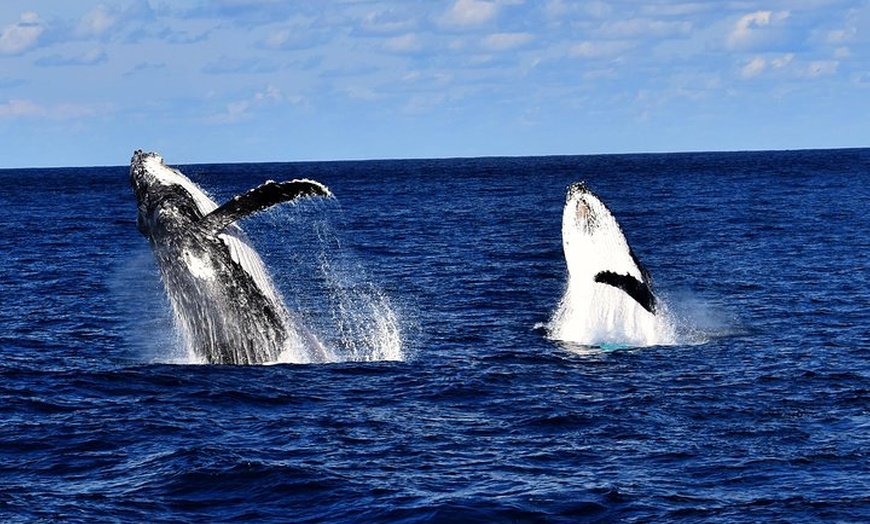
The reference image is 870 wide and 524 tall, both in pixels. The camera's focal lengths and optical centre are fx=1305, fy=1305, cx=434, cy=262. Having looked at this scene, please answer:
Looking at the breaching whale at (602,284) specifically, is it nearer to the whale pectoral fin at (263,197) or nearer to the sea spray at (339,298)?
the sea spray at (339,298)

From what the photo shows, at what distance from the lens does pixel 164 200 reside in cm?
1923

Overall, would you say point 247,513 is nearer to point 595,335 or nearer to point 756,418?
point 756,418

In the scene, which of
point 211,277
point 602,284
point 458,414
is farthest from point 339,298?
point 458,414

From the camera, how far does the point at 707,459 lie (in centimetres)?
1437

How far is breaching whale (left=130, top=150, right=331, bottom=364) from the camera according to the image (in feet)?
61.4

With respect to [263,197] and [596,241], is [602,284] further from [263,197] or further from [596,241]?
[263,197]

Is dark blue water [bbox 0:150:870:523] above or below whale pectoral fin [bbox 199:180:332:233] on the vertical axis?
below

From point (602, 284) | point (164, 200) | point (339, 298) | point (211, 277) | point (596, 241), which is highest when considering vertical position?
point (164, 200)

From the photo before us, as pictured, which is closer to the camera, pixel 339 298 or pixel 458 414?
pixel 458 414

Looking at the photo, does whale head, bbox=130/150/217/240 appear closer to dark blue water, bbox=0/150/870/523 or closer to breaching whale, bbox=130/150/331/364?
breaching whale, bbox=130/150/331/364

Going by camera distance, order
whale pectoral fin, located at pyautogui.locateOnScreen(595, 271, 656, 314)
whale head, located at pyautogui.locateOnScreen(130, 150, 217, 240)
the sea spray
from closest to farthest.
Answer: whale head, located at pyautogui.locateOnScreen(130, 150, 217, 240), whale pectoral fin, located at pyautogui.locateOnScreen(595, 271, 656, 314), the sea spray

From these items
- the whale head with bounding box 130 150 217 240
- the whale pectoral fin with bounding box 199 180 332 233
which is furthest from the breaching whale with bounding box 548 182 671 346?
the whale head with bounding box 130 150 217 240

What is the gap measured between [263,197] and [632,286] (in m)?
6.20

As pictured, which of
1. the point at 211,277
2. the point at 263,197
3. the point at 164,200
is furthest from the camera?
the point at 164,200
